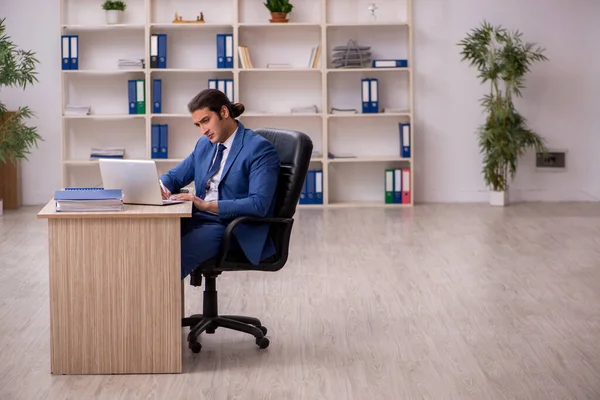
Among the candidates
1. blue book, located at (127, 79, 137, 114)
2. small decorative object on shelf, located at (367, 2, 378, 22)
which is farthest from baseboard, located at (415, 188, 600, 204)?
blue book, located at (127, 79, 137, 114)

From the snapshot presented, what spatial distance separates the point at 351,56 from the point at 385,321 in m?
4.68

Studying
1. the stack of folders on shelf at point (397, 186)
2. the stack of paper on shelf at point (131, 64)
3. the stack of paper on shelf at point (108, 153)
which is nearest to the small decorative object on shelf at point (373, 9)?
the stack of folders on shelf at point (397, 186)

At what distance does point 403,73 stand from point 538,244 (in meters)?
2.91

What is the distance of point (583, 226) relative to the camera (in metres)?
7.73

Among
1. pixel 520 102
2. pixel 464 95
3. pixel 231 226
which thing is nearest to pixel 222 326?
pixel 231 226

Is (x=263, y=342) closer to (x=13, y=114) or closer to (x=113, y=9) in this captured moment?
(x=13, y=114)

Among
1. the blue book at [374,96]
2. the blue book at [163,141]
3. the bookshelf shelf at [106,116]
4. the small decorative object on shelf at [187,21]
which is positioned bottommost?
the blue book at [163,141]

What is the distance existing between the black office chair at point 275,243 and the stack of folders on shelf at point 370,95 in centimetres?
469

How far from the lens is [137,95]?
9.01 m

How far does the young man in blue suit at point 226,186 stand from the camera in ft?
13.4

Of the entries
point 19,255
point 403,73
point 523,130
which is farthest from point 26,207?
point 523,130

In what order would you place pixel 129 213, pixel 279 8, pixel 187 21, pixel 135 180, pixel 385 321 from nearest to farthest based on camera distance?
pixel 129 213 < pixel 135 180 < pixel 385 321 < pixel 279 8 < pixel 187 21

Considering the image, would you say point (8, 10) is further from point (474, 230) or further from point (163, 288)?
point (163, 288)

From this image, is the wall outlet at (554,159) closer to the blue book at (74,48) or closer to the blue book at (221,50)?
the blue book at (221,50)
